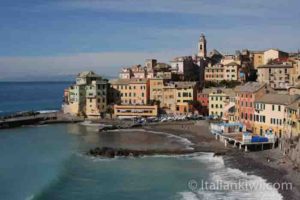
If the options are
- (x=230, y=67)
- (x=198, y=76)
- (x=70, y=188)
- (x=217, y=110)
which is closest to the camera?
(x=70, y=188)

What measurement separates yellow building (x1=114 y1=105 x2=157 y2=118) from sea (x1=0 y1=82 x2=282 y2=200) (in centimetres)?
2591

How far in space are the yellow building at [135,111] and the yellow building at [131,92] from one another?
153 inches

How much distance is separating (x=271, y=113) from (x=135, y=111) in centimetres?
3749

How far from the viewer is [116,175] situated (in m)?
41.8

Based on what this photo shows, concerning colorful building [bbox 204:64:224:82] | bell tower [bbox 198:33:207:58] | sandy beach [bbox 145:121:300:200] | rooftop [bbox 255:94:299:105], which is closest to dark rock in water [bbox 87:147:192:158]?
sandy beach [bbox 145:121:300:200]

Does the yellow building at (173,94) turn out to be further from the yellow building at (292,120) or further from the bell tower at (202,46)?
the yellow building at (292,120)

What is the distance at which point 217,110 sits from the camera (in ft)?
271

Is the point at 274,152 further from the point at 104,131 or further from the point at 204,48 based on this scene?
the point at 204,48

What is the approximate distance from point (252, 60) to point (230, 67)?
1427 centimetres

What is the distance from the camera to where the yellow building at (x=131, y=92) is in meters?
92.8

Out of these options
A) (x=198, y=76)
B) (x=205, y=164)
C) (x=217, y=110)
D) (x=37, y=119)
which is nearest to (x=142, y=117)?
(x=217, y=110)

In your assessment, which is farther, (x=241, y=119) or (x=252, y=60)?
(x=252, y=60)

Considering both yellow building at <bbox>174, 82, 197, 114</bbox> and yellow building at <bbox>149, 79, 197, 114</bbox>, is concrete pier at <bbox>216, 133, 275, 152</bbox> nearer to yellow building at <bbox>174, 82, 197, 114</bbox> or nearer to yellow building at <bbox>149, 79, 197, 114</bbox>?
yellow building at <bbox>174, 82, 197, 114</bbox>

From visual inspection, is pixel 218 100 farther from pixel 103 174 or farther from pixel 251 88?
pixel 103 174
